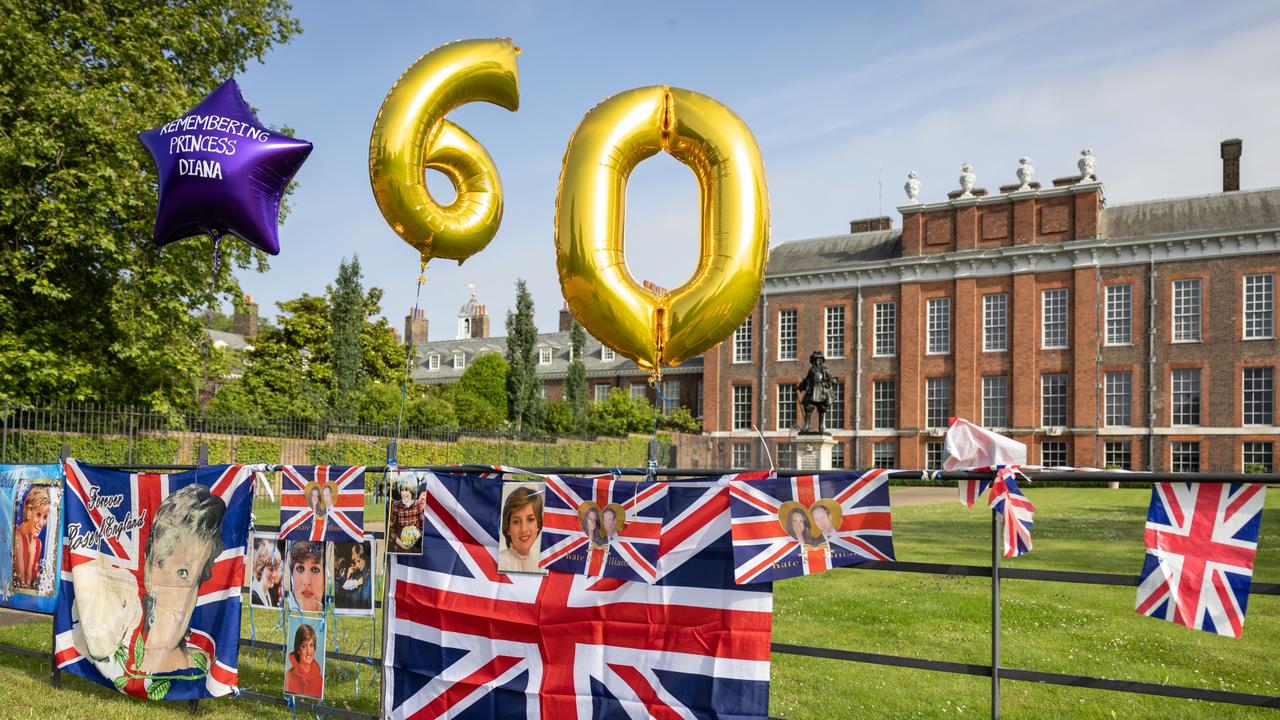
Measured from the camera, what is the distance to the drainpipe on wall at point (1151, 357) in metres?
39.0

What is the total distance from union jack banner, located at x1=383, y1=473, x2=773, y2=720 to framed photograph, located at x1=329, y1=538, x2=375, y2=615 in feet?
0.69

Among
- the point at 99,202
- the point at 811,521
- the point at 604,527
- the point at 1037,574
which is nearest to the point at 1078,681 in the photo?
the point at 1037,574

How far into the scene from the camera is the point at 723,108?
4.78 metres

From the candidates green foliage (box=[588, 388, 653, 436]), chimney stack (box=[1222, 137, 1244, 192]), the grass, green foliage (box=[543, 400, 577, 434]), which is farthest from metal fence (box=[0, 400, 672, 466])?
chimney stack (box=[1222, 137, 1244, 192])

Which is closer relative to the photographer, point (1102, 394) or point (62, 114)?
point (62, 114)

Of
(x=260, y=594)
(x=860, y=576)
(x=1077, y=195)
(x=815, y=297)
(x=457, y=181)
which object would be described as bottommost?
(x=860, y=576)

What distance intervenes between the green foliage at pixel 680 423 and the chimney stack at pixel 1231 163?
2722 centimetres

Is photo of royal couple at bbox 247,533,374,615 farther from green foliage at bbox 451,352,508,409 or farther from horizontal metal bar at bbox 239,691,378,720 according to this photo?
green foliage at bbox 451,352,508,409

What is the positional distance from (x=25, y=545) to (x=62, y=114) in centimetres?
1315

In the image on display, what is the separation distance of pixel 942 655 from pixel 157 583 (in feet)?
19.6

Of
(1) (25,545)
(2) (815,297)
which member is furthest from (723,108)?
(2) (815,297)

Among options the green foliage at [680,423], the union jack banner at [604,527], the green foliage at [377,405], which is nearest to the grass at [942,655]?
the union jack banner at [604,527]

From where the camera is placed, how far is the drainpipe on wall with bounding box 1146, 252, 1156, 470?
39.0 meters

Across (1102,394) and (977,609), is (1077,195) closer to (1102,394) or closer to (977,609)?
(1102,394)
